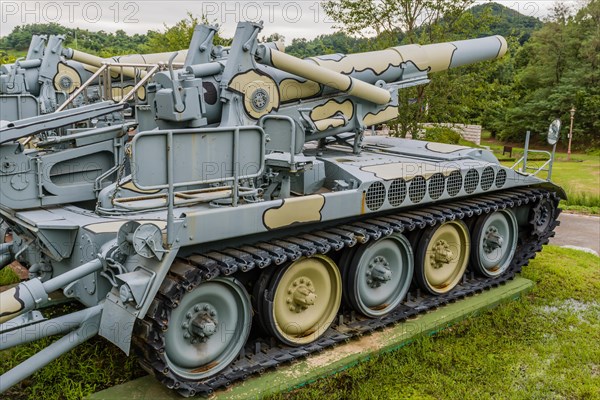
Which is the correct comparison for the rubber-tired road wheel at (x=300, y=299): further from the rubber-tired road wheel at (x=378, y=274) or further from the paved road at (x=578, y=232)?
the paved road at (x=578, y=232)

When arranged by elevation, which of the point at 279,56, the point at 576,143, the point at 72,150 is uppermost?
the point at 279,56

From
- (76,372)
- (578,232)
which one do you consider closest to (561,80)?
(578,232)

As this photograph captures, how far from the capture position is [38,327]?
440cm

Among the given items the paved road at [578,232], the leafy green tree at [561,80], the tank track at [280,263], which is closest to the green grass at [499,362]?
the tank track at [280,263]

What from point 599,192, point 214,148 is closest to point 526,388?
point 214,148

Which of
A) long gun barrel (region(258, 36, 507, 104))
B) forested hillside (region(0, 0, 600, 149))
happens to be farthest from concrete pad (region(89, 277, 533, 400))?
forested hillside (region(0, 0, 600, 149))

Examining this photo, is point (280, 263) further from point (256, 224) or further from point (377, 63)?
point (377, 63)

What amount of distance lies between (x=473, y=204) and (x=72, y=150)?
163 inches

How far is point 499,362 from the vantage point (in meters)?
5.70

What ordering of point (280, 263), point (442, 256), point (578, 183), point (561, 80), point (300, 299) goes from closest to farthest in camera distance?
point (280, 263) < point (300, 299) < point (442, 256) < point (578, 183) < point (561, 80)

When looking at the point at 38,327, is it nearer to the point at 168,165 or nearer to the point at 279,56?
the point at 168,165

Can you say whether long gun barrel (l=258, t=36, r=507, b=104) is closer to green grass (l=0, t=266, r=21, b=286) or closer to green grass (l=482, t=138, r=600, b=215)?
green grass (l=0, t=266, r=21, b=286)

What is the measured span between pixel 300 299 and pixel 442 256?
6.64 feet

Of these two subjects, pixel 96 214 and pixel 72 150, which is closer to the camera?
pixel 96 214
